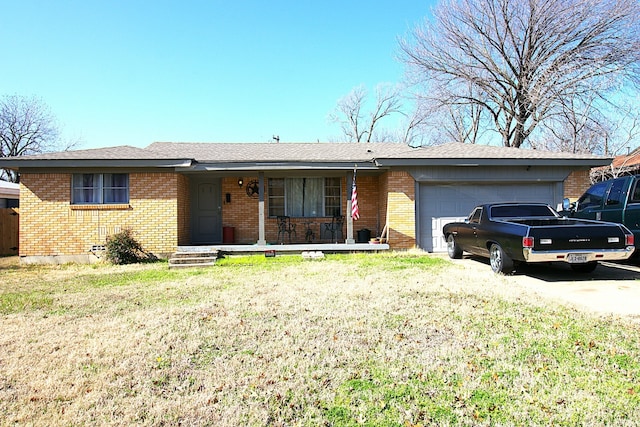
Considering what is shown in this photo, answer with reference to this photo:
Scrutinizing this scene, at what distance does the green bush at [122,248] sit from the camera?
11.4 meters

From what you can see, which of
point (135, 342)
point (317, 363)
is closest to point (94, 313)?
point (135, 342)

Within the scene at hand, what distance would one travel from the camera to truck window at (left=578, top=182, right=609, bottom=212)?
9859 millimetres

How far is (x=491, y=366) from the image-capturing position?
12.6 feet

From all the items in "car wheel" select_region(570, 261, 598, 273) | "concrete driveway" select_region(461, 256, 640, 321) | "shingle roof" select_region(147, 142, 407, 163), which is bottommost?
"concrete driveway" select_region(461, 256, 640, 321)

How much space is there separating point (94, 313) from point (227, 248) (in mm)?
6145

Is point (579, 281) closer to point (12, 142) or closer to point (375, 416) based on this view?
point (375, 416)

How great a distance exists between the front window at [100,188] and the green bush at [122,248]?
1290mm

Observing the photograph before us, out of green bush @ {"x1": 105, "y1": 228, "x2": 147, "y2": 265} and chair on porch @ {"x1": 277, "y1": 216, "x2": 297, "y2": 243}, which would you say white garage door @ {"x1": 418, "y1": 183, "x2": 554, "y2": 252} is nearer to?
chair on porch @ {"x1": 277, "y1": 216, "x2": 297, "y2": 243}

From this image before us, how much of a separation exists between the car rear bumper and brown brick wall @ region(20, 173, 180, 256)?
9.42 metres

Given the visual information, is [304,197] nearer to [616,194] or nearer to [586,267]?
[586,267]

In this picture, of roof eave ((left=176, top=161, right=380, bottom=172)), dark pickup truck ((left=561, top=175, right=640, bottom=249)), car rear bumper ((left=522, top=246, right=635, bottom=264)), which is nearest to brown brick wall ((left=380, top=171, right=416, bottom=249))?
roof eave ((left=176, top=161, right=380, bottom=172))

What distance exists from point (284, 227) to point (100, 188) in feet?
18.9

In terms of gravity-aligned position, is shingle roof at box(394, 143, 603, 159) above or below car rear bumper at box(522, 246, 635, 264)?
above

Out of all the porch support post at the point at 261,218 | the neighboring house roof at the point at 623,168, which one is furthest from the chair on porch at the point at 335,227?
the neighboring house roof at the point at 623,168
